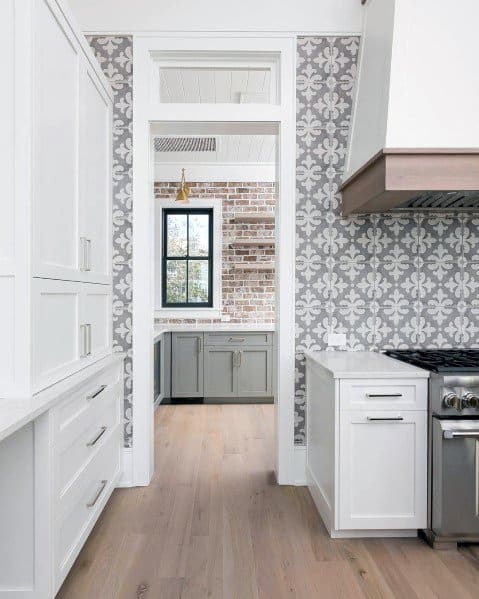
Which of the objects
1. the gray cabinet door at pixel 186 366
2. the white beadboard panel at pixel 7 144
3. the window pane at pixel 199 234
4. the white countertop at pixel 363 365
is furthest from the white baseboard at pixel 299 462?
the window pane at pixel 199 234

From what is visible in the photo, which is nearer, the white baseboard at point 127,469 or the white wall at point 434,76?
the white wall at point 434,76

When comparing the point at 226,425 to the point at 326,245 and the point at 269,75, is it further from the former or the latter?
the point at 269,75

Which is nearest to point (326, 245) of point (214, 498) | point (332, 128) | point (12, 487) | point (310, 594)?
point (332, 128)

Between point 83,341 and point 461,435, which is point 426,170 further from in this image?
point 83,341

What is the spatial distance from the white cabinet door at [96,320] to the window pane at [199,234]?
117 inches

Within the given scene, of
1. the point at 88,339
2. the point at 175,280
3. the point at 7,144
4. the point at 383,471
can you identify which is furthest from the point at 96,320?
the point at 175,280

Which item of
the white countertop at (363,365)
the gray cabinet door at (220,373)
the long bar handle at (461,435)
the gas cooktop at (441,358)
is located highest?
the gas cooktop at (441,358)

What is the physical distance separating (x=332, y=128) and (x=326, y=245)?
0.75m

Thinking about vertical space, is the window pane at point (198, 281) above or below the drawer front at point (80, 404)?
above

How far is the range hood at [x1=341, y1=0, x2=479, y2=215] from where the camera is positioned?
2.20 meters

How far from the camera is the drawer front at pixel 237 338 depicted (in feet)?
16.7

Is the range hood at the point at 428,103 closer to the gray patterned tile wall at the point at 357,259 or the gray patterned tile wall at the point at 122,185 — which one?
the gray patterned tile wall at the point at 357,259

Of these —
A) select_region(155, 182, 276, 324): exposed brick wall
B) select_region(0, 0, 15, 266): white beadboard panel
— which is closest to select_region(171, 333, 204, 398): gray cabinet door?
select_region(155, 182, 276, 324): exposed brick wall

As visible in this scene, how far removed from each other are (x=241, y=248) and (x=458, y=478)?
393cm
